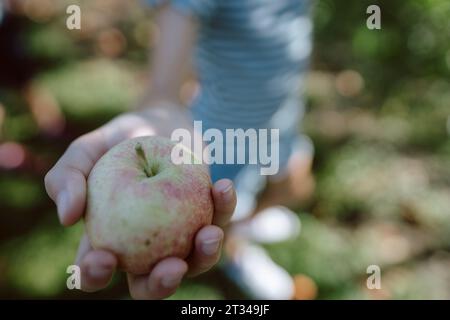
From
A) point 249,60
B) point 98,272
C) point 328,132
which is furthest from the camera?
point 328,132

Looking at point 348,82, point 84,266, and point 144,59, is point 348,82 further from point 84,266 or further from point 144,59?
point 84,266

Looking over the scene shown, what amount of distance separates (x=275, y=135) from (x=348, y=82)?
2.37 feet

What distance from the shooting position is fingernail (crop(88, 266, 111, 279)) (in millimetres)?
651

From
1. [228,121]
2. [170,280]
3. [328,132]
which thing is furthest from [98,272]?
[328,132]

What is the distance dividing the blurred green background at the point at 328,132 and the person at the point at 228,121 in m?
0.08

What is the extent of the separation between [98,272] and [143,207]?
88 mm

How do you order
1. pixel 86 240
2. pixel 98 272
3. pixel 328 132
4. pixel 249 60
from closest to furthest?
pixel 98 272 → pixel 86 240 → pixel 249 60 → pixel 328 132

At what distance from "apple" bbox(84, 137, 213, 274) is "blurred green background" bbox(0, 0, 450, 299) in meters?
0.70

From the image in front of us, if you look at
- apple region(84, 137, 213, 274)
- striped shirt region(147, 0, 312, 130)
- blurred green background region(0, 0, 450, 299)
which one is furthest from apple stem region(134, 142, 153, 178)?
blurred green background region(0, 0, 450, 299)

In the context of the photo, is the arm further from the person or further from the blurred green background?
the blurred green background

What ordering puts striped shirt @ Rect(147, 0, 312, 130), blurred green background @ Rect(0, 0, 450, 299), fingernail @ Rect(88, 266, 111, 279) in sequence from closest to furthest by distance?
fingernail @ Rect(88, 266, 111, 279)
striped shirt @ Rect(147, 0, 312, 130)
blurred green background @ Rect(0, 0, 450, 299)

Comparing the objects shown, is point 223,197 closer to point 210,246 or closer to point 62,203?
point 210,246

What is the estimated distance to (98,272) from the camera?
653 mm

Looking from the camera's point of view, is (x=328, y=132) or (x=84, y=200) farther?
(x=328, y=132)
